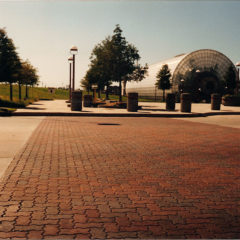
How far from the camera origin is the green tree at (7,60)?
88.3ft

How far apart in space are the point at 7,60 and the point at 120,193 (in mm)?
25575

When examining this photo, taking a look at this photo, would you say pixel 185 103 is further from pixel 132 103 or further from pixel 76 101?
pixel 76 101

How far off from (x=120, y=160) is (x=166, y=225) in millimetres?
3255

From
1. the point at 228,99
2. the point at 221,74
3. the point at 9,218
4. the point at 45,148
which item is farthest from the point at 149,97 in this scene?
the point at 9,218

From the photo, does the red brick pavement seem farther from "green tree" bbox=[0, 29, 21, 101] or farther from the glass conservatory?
the glass conservatory

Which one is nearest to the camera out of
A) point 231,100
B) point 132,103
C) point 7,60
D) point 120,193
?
point 120,193

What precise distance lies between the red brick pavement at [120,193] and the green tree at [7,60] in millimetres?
21093

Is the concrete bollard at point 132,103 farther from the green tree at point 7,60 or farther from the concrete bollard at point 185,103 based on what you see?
the green tree at point 7,60

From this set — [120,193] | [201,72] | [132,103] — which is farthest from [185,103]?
[201,72]

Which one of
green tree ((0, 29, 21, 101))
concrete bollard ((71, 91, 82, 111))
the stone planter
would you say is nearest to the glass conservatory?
the stone planter

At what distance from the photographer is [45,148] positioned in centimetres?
762

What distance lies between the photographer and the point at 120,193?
14.4 feet

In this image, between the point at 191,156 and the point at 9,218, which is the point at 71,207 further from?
the point at 191,156

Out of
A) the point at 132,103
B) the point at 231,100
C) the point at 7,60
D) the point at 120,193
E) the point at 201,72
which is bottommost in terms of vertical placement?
the point at 120,193
